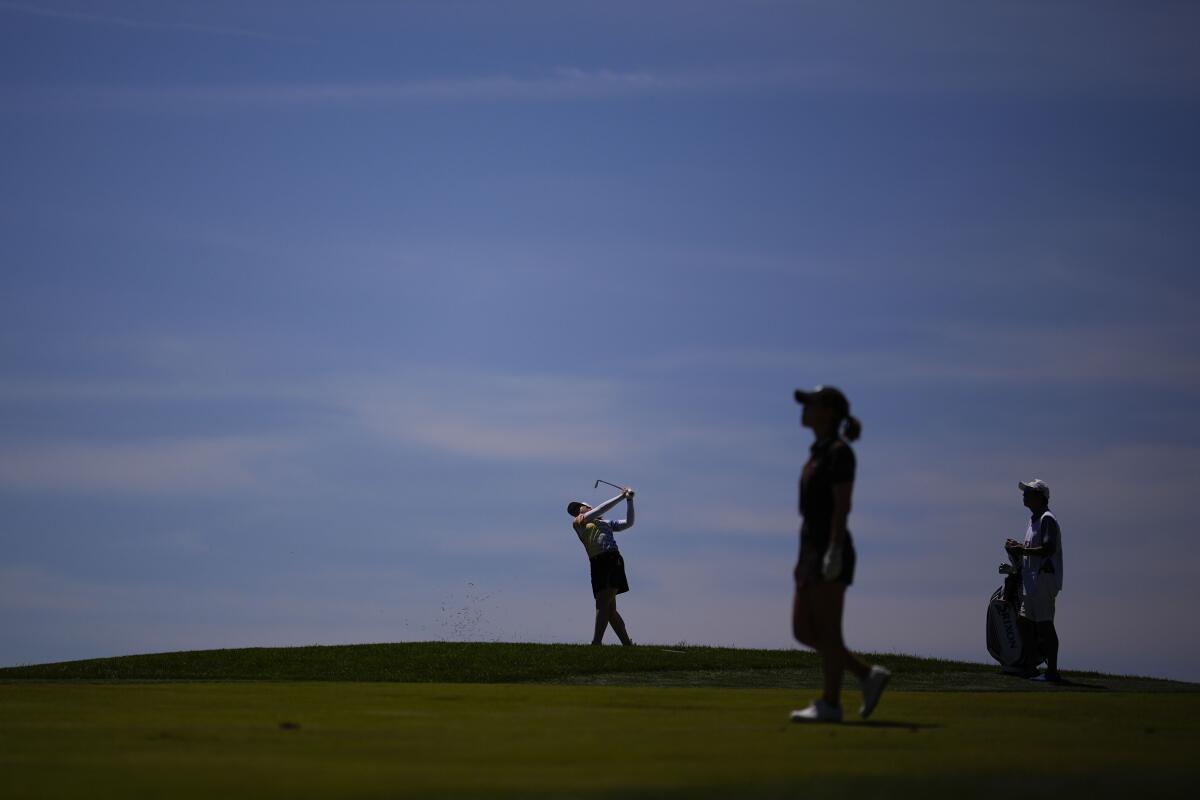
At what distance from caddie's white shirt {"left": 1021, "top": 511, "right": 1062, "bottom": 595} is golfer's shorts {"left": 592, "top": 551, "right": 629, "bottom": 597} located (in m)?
6.95

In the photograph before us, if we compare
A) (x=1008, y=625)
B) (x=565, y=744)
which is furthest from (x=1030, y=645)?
(x=565, y=744)

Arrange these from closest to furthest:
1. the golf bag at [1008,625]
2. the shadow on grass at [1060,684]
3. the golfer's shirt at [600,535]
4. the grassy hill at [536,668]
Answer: the shadow on grass at [1060,684] < the grassy hill at [536,668] < the golf bag at [1008,625] < the golfer's shirt at [600,535]

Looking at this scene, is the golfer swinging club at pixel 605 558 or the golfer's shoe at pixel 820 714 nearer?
the golfer's shoe at pixel 820 714

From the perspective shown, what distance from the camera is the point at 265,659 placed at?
22.7m

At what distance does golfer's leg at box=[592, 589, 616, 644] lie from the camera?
25.2m

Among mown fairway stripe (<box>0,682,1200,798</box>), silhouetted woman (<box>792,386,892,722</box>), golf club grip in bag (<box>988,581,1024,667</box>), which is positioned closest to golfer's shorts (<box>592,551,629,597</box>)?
golf club grip in bag (<box>988,581,1024,667</box>)

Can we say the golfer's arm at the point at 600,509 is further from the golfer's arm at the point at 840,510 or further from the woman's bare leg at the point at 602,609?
the golfer's arm at the point at 840,510

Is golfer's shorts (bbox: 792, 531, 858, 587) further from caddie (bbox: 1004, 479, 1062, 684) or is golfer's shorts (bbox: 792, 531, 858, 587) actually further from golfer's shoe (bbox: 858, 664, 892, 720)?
caddie (bbox: 1004, 479, 1062, 684)

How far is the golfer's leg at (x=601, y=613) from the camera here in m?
25.2

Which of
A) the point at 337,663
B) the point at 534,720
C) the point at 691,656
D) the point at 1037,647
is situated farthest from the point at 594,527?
the point at 534,720

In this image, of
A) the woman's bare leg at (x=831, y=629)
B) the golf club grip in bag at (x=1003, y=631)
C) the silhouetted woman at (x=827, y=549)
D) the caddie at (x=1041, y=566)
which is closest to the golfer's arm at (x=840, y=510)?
the silhouetted woman at (x=827, y=549)

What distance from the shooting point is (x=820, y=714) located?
35.1ft

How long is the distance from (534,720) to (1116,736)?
389 cm

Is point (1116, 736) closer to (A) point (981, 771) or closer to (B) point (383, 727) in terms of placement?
(A) point (981, 771)
